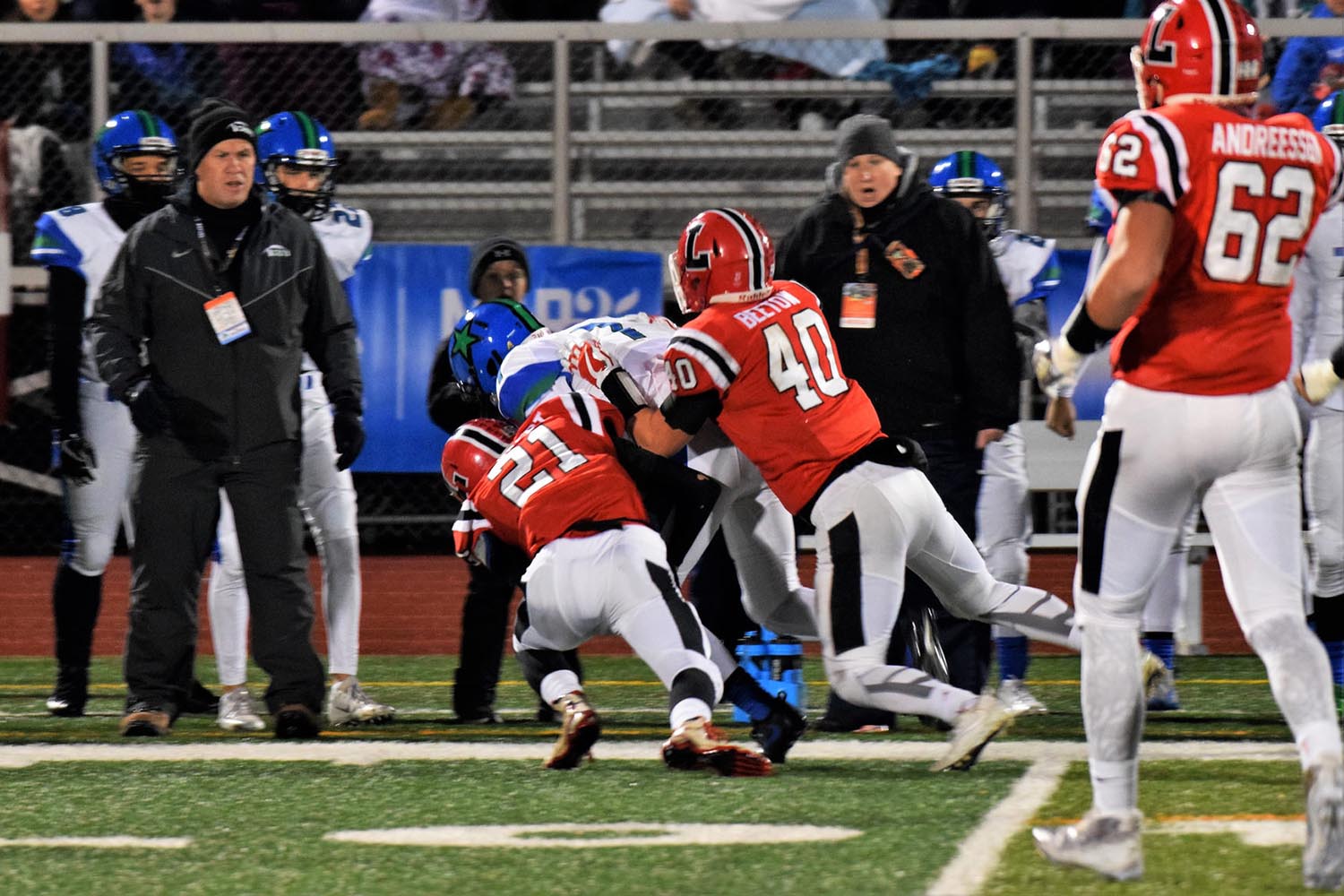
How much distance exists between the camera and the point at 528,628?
5379mm

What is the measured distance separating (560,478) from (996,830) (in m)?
1.55

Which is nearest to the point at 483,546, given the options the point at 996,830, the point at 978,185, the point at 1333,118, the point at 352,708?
the point at 352,708

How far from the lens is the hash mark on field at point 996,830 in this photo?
3773mm

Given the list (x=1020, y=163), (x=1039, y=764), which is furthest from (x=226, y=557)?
(x=1020, y=163)

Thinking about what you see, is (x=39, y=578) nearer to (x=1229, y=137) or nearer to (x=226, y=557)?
(x=226, y=557)

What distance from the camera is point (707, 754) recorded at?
16.5 ft

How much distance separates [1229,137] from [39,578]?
7068 mm

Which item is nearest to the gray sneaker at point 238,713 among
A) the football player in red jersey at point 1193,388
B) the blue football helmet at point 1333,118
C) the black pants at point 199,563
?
the black pants at point 199,563

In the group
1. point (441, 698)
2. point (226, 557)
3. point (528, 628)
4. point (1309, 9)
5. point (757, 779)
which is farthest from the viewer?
point (1309, 9)

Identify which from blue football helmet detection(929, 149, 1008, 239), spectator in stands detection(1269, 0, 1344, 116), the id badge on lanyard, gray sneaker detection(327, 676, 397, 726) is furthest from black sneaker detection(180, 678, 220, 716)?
spectator in stands detection(1269, 0, 1344, 116)

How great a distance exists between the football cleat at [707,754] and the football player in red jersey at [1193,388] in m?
1.25

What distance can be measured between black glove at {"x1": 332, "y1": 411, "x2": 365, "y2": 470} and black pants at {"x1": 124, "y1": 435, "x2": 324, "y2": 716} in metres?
0.15

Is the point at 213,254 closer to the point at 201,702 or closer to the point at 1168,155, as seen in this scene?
the point at 201,702

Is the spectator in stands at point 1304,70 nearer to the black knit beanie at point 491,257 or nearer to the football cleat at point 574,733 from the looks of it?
the black knit beanie at point 491,257
